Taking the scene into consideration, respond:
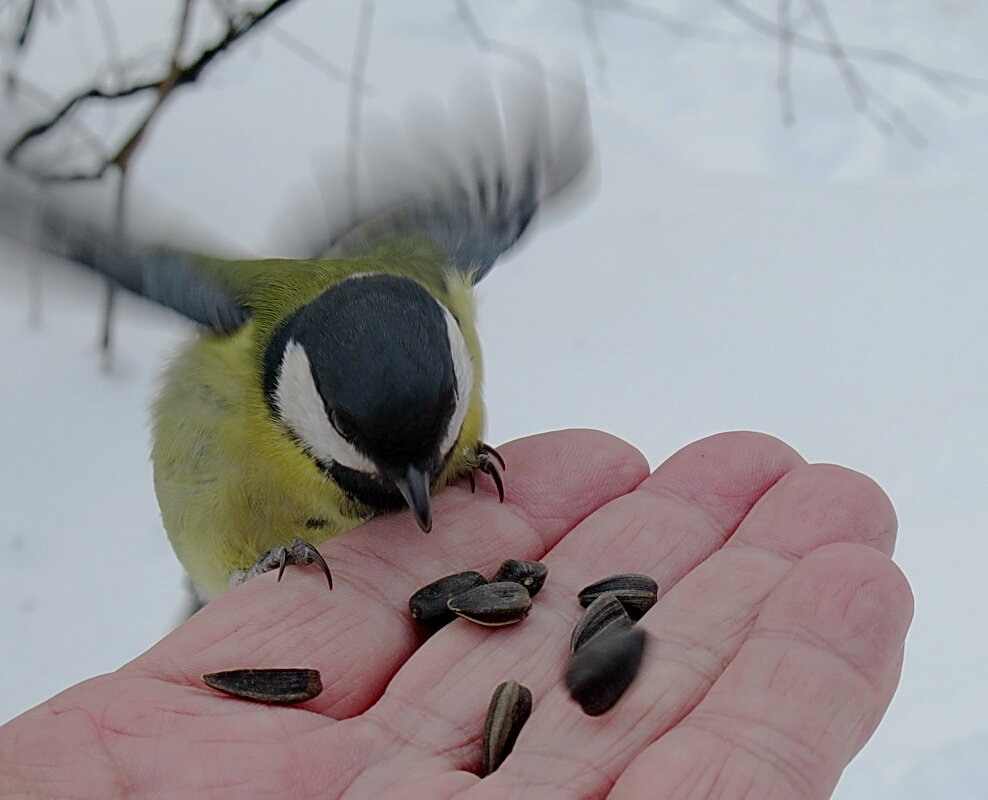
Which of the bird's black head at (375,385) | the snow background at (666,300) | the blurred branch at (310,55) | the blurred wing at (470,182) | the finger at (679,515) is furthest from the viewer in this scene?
the blurred branch at (310,55)

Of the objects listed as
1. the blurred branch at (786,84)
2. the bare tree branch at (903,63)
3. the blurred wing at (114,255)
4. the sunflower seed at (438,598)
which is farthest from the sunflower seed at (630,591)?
the bare tree branch at (903,63)

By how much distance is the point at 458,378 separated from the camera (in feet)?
4.27

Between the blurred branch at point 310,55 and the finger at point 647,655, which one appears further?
the blurred branch at point 310,55

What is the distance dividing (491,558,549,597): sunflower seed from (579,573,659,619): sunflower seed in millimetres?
53

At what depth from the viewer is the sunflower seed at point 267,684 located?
1.13m

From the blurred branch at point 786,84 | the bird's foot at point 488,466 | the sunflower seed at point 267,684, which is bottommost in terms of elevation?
the sunflower seed at point 267,684

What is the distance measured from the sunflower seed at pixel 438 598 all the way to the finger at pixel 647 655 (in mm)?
37

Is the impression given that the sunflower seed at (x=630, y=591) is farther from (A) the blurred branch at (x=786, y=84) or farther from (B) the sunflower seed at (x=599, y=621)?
(A) the blurred branch at (x=786, y=84)

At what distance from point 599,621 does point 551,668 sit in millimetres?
75

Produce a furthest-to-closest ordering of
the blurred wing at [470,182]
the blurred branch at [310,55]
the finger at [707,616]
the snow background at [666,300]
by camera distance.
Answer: the blurred branch at [310,55] → the snow background at [666,300] → the blurred wing at [470,182] → the finger at [707,616]

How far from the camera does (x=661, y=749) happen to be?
3.26ft

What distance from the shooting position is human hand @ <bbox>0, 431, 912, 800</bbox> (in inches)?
39.6

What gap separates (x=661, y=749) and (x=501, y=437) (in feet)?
4.33

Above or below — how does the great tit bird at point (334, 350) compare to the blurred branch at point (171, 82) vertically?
below
